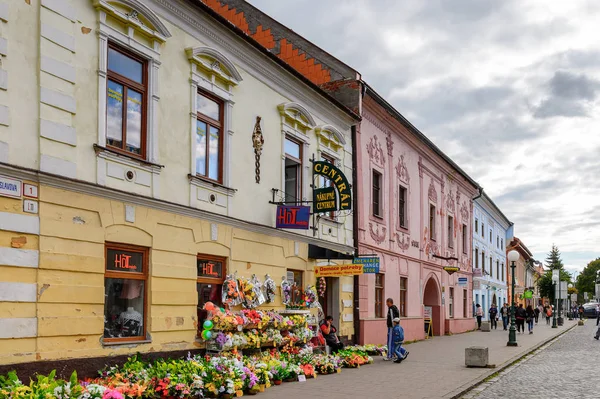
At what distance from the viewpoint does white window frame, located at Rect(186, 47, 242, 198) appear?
13414 mm

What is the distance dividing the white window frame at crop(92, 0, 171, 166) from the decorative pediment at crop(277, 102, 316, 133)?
5.04 meters

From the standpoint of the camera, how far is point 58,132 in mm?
10094

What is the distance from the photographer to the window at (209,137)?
45.4 ft

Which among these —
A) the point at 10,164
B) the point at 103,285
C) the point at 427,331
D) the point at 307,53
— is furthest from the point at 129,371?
the point at 427,331

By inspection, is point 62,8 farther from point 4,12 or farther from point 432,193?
point 432,193

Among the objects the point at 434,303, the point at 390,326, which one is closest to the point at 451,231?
the point at 434,303

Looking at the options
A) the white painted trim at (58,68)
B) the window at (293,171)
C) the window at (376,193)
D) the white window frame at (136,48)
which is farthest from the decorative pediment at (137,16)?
the window at (376,193)

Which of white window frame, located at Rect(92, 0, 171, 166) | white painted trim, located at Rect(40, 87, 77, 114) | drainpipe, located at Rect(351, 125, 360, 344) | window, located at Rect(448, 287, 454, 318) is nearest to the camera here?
white painted trim, located at Rect(40, 87, 77, 114)

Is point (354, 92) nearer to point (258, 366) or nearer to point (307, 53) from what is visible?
point (307, 53)

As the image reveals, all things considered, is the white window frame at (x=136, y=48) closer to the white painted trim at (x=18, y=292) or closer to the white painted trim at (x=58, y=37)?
the white painted trim at (x=58, y=37)

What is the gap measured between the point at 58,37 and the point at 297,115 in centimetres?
865

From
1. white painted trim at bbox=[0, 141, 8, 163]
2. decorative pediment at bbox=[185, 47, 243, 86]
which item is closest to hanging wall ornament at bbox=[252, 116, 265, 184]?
decorative pediment at bbox=[185, 47, 243, 86]

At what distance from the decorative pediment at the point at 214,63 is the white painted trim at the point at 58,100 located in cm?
351

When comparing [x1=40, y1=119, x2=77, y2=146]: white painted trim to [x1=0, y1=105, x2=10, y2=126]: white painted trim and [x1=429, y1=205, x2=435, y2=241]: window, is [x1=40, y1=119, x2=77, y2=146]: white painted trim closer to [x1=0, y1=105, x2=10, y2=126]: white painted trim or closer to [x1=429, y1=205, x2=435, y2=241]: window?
[x1=0, y1=105, x2=10, y2=126]: white painted trim
